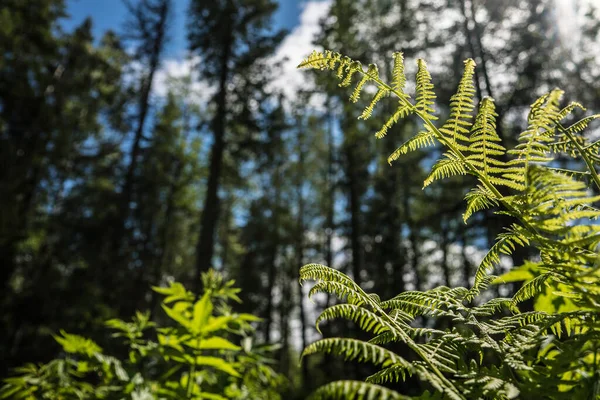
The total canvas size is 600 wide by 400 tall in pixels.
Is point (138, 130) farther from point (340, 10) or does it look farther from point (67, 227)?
point (340, 10)

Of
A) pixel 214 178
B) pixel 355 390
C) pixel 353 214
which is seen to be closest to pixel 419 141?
pixel 355 390

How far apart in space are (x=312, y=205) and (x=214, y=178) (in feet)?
42.8

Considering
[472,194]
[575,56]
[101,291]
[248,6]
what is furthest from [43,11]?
[575,56]

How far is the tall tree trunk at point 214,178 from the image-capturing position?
33.4ft

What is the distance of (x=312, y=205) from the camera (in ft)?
78.3

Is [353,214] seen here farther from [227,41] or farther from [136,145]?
[136,145]

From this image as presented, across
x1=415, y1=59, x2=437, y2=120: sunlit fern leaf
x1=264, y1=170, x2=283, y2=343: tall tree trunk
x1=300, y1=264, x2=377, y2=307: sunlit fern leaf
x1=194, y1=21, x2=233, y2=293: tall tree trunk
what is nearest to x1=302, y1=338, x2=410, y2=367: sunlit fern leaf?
x1=300, y1=264, x2=377, y2=307: sunlit fern leaf

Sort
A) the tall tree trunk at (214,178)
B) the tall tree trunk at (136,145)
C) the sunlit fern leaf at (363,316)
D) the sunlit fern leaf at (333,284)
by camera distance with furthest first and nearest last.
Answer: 1. the tall tree trunk at (136,145)
2. the tall tree trunk at (214,178)
3. the sunlit fern leaf at (333,284)
4. the sunlit fern leaf at (363,316)

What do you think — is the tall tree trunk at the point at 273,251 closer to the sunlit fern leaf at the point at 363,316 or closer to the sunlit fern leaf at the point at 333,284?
the sunlit fern leaf at the point at 333,284

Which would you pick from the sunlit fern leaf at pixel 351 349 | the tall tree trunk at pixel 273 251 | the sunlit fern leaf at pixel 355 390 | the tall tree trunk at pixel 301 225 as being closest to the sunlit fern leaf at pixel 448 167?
the sunlit fern leaf at pixel 351 349

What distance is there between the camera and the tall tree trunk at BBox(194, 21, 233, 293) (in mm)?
10180

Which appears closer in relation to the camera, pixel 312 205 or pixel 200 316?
pixel 200 316

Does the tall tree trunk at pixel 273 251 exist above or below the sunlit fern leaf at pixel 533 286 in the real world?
above

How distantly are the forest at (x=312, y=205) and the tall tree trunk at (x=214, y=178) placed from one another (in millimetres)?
67
